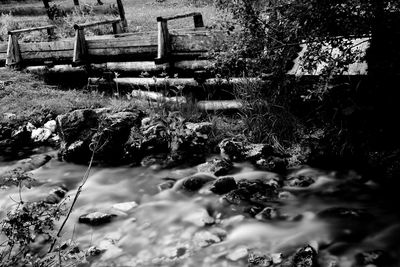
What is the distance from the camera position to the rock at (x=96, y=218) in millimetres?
5105

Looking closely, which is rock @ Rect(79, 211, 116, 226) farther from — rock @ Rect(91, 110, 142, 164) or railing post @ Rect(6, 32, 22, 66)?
railing post @ Rect(6, 32, 22, 66)

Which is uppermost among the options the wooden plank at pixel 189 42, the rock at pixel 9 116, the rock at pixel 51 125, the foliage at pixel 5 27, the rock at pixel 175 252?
the foliage at pixel 5 27

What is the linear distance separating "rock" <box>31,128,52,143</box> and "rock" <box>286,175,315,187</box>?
5260mm

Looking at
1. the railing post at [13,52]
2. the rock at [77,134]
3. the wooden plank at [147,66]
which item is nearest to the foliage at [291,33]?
the wooden plank at [147,66]

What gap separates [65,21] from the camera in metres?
19.3

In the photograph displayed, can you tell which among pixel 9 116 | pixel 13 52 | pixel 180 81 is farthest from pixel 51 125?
pixel 13 52

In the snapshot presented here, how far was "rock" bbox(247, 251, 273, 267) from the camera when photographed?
3.98 meters

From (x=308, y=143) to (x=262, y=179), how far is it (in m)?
1.06

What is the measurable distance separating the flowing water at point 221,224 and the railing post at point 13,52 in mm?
6858

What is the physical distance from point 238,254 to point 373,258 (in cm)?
144

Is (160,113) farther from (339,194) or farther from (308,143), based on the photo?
(339,194)

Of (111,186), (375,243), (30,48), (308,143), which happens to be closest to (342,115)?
(308,143)

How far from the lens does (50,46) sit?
438 inches

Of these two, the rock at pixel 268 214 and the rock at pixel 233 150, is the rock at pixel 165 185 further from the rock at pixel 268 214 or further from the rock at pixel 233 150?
the rock at pixel 268 214
